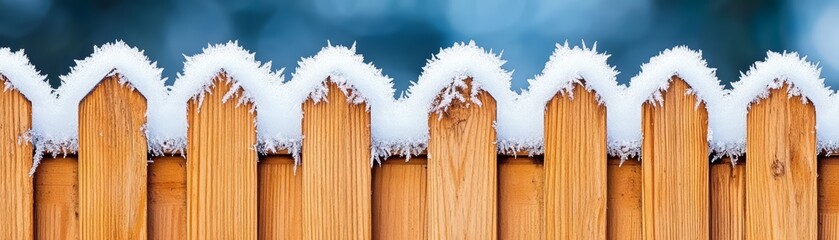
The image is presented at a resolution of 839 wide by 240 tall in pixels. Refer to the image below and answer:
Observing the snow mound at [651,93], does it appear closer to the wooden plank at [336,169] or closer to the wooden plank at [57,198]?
the wooden plank at [336,169]

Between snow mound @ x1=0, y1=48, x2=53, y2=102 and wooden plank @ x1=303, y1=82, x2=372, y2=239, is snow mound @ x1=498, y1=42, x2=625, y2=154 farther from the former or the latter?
snow mound @ x1=0, y1=48, x2=53, y2=102

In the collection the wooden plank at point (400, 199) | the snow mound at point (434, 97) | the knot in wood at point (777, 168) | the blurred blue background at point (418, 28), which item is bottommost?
the wooden plank at point (400, 199)

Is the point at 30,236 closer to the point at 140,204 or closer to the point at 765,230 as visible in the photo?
the point at 140,204

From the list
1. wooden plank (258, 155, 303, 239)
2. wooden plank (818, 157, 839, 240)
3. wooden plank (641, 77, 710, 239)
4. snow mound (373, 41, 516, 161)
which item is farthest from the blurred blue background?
wooden plank (258, 155, 303, 239)

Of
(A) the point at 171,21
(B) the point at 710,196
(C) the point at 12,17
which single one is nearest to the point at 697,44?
(A) the point at 171,21

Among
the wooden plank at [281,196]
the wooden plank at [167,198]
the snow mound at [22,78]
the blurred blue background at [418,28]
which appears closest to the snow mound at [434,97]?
the wooden plank at [281,196]

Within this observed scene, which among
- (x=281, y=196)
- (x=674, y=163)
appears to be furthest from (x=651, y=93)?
(x=281, y=196)
